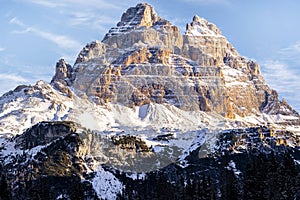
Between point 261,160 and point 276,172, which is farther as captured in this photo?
point 261,160

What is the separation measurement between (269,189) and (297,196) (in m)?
15.1

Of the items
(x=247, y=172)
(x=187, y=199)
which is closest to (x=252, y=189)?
(x=247, y=172)

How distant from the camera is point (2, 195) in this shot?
140250 mm

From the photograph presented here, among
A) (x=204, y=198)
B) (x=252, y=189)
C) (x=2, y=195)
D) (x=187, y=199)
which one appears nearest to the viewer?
(x=2, y=195)

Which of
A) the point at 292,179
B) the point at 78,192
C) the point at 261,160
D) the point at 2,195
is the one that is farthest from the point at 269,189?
the point at 2,195

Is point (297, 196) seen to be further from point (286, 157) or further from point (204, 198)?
point (204, 198)

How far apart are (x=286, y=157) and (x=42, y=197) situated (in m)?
71.3

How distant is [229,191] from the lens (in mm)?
165250

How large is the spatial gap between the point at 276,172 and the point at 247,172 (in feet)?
19.3

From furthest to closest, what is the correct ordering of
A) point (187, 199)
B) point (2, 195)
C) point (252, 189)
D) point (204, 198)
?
point (187, 199)
point (204, 198)
point (252, 189)
point (2, 195)

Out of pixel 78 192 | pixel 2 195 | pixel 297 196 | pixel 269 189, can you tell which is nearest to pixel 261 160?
pixel 269 189

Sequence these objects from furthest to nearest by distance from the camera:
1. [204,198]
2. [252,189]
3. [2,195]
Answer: [204,198] < [252,189] < [2,195]

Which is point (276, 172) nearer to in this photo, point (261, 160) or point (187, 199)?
point (261, 160)

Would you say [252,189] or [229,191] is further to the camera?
[229,191]
